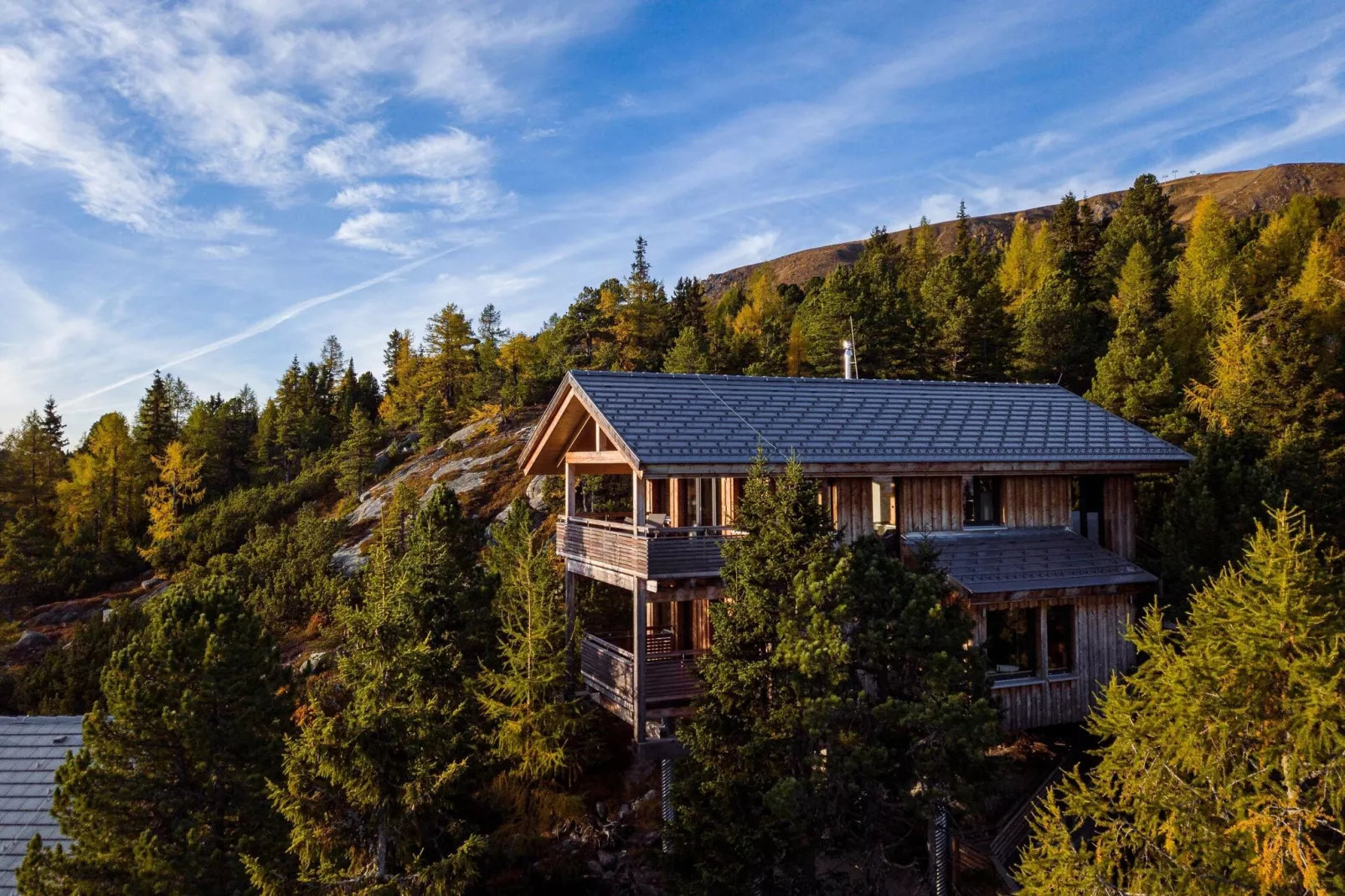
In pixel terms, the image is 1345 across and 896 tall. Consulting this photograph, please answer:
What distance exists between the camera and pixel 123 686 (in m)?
13.5

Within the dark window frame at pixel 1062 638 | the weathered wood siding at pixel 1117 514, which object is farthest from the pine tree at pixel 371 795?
the weathered wood siding at pixel 1117 514

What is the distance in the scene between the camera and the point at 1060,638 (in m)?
18.2

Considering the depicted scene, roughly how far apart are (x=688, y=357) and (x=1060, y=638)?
28431 millimetres

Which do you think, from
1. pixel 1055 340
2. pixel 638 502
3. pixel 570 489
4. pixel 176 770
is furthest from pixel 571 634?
pixel 1055 340

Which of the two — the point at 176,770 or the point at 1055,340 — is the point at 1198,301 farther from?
the point at 176,770

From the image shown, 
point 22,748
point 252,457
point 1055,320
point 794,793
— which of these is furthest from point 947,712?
point 252,457

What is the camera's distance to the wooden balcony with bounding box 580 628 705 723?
16.8 m

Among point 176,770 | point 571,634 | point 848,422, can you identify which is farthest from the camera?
point 571,634

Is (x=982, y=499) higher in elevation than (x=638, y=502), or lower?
lower

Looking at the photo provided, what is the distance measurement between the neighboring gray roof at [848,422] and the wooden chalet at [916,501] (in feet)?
0.17

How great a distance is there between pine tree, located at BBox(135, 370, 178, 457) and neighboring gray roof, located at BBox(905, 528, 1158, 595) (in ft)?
211

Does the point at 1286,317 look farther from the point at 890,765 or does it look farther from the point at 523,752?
the point at 523,752

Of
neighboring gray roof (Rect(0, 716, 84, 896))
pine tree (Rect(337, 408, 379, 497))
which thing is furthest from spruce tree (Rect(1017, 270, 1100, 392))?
neighboring gray roof (Rect(0, 716, 84, 896))

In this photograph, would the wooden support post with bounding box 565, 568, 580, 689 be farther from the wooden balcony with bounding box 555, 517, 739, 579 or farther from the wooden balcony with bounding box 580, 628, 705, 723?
the wooden balcony with bounding box 555, 517, 739, 579
